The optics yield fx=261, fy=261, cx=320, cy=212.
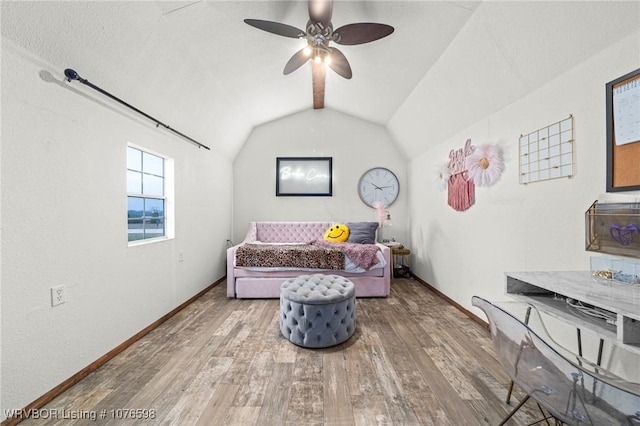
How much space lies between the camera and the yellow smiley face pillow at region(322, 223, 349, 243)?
4.16 metres

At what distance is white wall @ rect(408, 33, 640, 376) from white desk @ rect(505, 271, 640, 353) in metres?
0.43

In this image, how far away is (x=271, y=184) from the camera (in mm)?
4891

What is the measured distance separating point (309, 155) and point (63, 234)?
3730mm

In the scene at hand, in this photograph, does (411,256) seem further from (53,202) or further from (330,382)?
(53,202)

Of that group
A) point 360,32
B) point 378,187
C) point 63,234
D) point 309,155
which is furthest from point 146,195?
point 378,187

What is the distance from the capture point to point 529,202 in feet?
6.95

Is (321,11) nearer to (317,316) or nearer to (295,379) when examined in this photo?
(317,316)

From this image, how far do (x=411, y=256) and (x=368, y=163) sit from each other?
189 centimetres

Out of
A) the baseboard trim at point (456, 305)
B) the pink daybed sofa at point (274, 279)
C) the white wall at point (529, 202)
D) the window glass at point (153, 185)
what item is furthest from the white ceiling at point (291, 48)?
the baseboard trim at point (456, 305)

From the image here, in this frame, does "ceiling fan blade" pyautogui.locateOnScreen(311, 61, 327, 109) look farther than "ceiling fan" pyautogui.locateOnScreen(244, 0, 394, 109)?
Yes

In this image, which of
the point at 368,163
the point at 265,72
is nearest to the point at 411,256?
the point at 368,163

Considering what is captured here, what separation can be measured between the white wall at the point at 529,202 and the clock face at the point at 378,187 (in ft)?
3.95

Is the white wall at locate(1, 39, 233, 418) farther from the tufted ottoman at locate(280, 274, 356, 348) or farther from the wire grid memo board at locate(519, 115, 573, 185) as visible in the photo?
the wire grid memo board at locate(519, 115, 573, 185)

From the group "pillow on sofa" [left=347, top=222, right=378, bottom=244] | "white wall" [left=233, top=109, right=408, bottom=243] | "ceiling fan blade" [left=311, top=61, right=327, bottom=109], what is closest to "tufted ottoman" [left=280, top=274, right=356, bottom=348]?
"pillow on sofa" [left=347, top=222, right=378, bottom=244]
